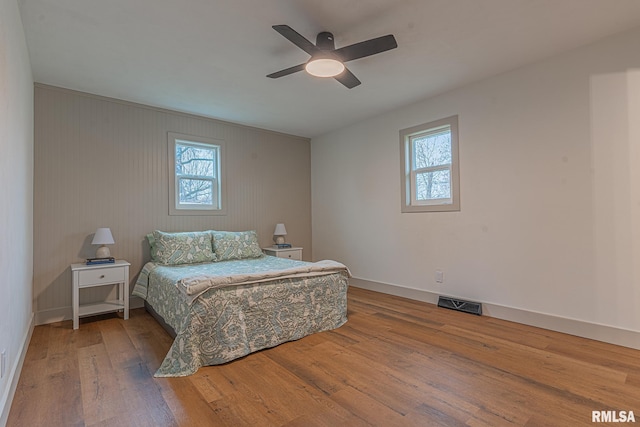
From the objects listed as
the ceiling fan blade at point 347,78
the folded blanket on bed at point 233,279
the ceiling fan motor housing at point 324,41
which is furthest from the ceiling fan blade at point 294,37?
the folded blanket on bed at point 233,279

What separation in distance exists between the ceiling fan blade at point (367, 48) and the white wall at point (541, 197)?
179cm

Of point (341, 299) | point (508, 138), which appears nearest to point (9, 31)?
point (341, 299)

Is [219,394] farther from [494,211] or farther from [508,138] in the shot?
[508,138]

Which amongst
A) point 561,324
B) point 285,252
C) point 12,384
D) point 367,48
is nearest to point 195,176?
point 285,252

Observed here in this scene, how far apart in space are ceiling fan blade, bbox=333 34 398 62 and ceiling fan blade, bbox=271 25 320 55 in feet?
0.65

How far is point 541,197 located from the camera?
3.04m

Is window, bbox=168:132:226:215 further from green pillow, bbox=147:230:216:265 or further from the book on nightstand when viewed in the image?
the book on nightstand

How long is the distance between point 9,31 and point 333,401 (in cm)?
287

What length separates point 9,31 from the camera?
1.84 m

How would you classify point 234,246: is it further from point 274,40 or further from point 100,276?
point 274,40

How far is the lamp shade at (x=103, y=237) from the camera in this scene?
11.1ft

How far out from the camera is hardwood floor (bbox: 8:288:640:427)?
1718 millimetres

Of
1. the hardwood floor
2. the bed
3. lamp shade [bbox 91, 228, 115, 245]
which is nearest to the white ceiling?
lamp shade [bbox 91, 228, 115, 245]

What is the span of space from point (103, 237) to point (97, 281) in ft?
1.54
